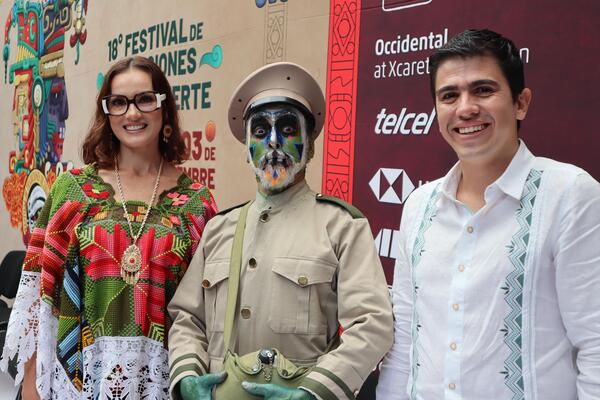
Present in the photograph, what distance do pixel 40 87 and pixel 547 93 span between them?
582cm

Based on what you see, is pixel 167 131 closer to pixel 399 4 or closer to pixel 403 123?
pixel 403 123

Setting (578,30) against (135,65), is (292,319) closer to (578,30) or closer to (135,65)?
(135,65)

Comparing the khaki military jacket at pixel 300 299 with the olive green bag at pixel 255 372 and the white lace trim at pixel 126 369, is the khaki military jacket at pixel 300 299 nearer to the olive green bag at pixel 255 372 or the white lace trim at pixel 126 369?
the olive green bag at pixel 255 372

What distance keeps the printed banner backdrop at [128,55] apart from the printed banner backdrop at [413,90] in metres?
0.23

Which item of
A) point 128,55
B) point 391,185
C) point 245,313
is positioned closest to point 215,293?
point 245,313

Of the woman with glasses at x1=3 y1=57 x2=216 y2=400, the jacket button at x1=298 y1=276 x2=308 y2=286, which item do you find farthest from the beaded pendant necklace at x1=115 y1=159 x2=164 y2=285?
the jacket button at x1=298 y1=276 x2=308 y2=286

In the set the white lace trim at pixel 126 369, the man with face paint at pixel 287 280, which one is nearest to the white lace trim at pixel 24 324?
the white lace trim at pixel 126 369

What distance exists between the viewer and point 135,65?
7.09 ft

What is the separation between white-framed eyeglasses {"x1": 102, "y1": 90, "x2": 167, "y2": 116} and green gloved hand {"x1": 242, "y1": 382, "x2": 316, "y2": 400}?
1.09 metres

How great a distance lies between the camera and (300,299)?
1.64 m

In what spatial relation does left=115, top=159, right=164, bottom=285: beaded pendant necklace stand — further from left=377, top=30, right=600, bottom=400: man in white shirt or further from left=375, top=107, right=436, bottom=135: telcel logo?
left=375, top=107, right=436, bottom=135: telcel logo

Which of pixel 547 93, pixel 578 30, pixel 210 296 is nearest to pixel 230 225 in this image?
pixel 210 296

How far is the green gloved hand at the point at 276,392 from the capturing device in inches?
58.1

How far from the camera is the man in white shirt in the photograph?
4.15 feet
